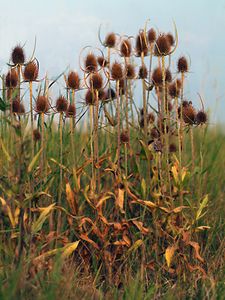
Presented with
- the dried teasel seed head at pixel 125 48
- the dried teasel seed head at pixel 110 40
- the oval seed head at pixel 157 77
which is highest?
the dried teasel seed head at pixel 110 40

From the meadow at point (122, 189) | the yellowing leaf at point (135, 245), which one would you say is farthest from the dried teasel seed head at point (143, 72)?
the yellowing leaf at point (135, 245)

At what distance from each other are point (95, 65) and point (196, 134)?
4238mm

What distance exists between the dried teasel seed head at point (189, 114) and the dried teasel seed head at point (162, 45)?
368 millimetres

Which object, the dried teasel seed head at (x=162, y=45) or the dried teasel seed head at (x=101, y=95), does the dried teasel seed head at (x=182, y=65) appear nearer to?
the dried teasel seed head at (x=162, y=45)

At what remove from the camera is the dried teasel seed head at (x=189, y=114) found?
379 centimetres

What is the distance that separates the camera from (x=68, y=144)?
171 inches

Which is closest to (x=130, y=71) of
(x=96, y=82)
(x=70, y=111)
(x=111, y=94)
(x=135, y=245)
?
(x=111, y=94)

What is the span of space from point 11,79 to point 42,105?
227 millimetres

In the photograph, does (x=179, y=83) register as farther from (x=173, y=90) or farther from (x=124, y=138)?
(x=124, y=138)

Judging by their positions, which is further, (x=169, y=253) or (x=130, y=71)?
(x=130, y=71)

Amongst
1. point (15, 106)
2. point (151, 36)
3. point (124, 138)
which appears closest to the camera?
point (15, 106)

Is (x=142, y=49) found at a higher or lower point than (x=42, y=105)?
higher

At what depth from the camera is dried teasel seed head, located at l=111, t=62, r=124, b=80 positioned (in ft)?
12.3

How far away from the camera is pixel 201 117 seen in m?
3.80
